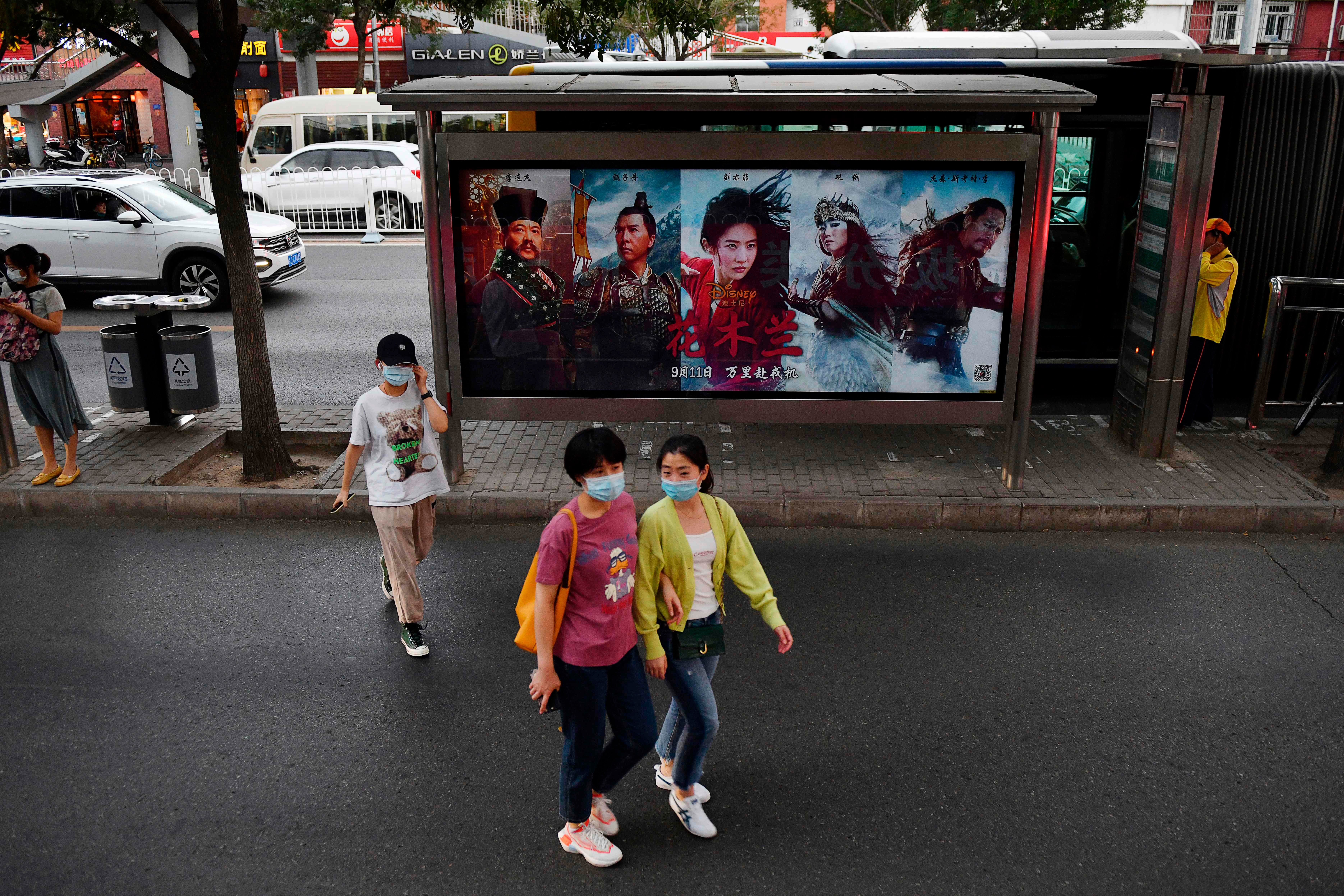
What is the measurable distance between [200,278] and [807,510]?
10.2 m

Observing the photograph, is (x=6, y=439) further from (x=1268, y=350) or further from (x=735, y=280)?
(x=1268, y=350)

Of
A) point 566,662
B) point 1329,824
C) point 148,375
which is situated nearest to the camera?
point 566,662

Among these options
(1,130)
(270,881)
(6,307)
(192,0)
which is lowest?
(270,881)

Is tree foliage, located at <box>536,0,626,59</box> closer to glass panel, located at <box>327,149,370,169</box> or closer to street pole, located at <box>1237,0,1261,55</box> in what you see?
glass panel, located at <box>327,149,370,169</box>

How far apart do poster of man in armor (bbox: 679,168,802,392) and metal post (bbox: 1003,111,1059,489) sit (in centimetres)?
157

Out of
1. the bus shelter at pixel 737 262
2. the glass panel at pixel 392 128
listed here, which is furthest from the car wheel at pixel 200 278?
the glass panel at pixel 392 128

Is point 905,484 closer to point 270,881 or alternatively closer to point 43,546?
point 270,881

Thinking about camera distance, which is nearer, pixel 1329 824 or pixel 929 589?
pixel 1329 824

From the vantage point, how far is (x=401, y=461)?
527 cm

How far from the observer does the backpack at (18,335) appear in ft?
24.2

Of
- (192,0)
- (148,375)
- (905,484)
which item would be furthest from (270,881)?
(192,0)

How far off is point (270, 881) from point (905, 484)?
16.4 feet

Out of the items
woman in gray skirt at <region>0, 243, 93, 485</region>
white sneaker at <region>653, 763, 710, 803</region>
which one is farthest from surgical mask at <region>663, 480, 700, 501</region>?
woman in gray skirt at <region>0, 243, 93, 485</region>

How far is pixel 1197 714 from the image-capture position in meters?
4.88
